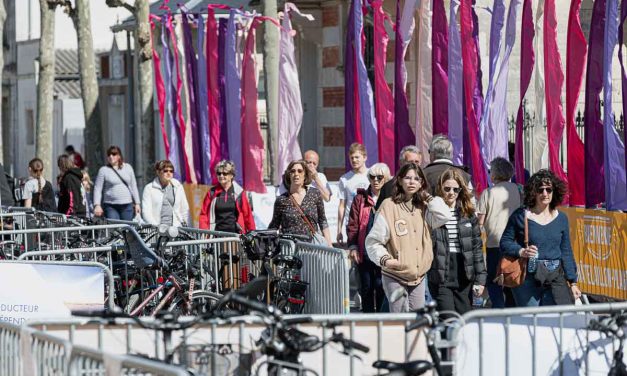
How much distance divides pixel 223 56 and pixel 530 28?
26.2 feet

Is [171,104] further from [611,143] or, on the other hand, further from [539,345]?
[539,345]

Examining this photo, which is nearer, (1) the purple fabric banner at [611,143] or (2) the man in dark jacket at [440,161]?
(2) the man in dark jacket at [440,161]

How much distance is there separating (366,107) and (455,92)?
2.06 metres

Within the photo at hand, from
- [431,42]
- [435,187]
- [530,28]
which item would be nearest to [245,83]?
[431,42]

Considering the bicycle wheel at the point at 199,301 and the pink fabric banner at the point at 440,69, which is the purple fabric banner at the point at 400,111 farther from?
the bicycle wheel at the point at 199,301

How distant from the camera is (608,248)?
1469cm

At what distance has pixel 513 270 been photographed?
1166 cm

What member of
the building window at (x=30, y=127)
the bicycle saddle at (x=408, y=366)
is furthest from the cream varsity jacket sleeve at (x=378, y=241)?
the building window at (x=30, y=127)

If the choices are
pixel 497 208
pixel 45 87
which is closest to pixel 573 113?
pixel 497 208

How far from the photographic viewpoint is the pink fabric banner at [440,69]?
18562 millimetres

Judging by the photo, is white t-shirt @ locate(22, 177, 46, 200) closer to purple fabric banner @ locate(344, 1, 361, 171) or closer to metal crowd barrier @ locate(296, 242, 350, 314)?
purple fabric banner @ locate(344, 1, 361, 171)

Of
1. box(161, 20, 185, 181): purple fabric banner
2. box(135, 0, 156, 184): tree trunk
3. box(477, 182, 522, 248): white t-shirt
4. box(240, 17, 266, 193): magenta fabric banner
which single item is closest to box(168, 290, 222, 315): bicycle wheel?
box(477, 182, 522, 248): white t-shirt

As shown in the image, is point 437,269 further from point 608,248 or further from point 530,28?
point 530,28

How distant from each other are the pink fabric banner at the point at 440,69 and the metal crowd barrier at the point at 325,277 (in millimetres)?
5911
